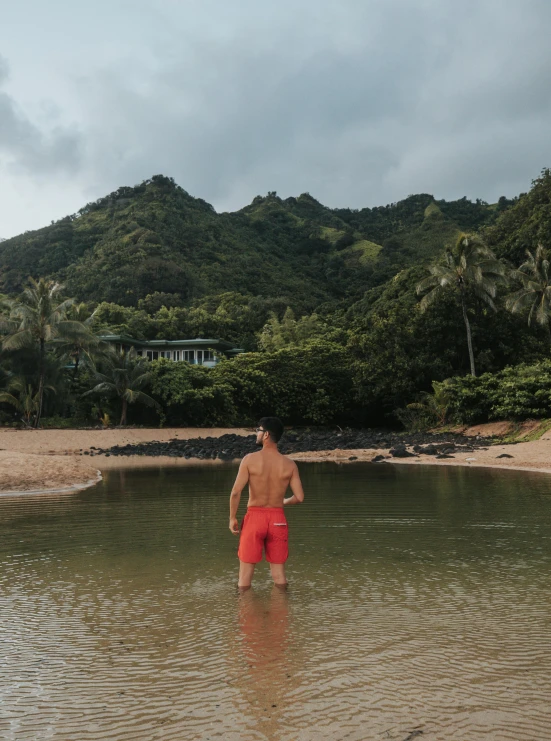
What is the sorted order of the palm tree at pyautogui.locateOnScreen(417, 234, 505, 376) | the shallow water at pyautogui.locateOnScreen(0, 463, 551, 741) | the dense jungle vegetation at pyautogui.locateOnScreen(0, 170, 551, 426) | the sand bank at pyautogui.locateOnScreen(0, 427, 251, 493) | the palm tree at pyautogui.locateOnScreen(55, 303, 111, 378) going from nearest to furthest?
the shallow water at pyautogui.locateOnScreen(0, 463, 551, 741) → the sand bank at pyautogui.locateOnScreen(0, 427, 251, 493) → the palm tree at pyautogui.locateOnScreen(417, 234, 505, 376) → the dense jungle vegetation at pyautogui.locateOnScreen(0, 170, 551, 426) → the palm tree at pyautogui.locateOnScreen(55, 303, 111, 378)

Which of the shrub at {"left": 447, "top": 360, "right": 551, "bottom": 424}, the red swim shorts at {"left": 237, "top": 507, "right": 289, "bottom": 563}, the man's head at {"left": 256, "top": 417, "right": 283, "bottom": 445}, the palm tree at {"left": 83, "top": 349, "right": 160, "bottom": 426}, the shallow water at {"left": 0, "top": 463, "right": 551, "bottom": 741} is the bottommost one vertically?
the shallow water at {"left": 0, "top": 463, "right": 551, "bottom": 741}

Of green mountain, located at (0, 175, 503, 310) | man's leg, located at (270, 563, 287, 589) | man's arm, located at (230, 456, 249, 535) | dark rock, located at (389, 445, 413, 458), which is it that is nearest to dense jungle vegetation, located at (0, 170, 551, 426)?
green mountain, located at (0, 175, 503, 310)

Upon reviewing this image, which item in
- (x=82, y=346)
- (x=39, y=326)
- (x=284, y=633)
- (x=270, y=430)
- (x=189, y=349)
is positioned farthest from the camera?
(x=189, y=349)

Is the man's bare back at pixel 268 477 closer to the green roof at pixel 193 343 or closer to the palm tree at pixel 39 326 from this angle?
the palm tree at pixel 39 326

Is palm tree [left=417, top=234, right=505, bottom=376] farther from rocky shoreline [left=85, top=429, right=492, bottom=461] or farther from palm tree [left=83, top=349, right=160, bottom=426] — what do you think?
palm tree [left=83, top=349, right=160, bottom=426]

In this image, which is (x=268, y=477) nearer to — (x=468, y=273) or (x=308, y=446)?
(x=308, y=446)

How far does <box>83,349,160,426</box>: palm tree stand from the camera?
42244mm

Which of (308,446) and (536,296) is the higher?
(536,296)

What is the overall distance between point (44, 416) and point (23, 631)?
41.1 m

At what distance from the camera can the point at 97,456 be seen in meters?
30.4

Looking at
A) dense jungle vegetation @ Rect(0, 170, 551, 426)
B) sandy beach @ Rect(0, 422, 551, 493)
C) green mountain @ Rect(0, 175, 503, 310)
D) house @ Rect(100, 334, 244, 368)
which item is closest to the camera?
sandy beach @ Rect(0, 422, 551, 493)

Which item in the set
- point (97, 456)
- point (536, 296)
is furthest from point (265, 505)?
point (536, 296)

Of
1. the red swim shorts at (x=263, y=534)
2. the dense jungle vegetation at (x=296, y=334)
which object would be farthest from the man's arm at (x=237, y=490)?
the dense jungle vegetation at (x=296, y=334)

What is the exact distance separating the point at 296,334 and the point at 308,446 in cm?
2419
